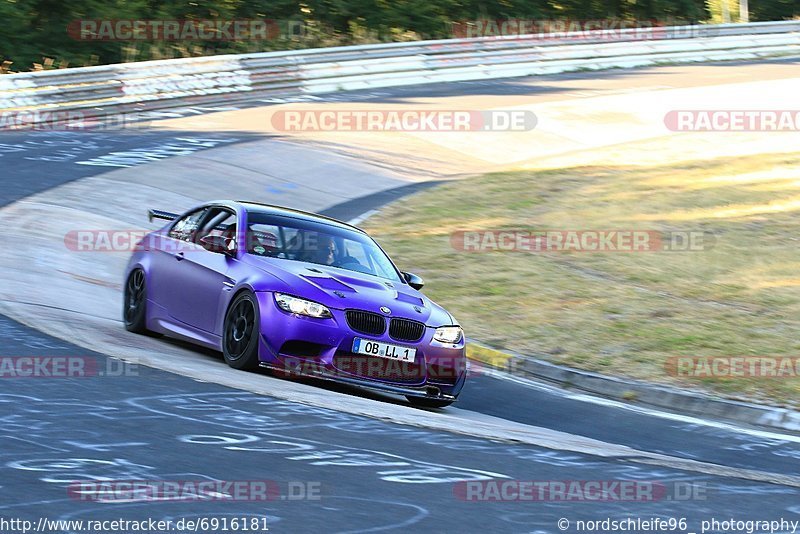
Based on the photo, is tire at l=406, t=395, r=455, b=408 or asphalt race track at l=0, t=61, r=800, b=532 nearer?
asphalt race track at l=0, t=61, r=800, b=532

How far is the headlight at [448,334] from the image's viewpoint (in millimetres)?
9375

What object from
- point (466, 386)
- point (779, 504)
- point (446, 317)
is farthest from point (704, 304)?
point (779, 504)

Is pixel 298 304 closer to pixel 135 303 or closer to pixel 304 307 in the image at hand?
pixel 304 307

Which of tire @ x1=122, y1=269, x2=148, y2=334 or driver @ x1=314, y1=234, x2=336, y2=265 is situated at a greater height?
driver @ x1=314, y1=234, x2=336, y2=265

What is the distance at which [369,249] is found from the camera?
34.7ft

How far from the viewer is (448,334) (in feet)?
31.1

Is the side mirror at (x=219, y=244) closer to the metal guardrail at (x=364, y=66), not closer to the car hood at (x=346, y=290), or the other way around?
the car hood at (x=346, y=290)

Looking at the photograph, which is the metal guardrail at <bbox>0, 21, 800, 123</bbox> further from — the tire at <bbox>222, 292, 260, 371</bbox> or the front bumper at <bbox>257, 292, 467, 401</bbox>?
the front bumper at <bbox>257, 292, 467, 401</bbox>

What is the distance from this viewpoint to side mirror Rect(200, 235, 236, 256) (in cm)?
994

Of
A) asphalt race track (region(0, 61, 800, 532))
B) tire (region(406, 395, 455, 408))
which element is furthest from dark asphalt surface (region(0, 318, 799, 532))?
tire (region(406, 395, 455, 408))

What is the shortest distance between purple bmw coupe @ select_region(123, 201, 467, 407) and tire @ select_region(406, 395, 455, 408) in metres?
0.01

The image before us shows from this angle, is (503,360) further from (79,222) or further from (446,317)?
(79,222)

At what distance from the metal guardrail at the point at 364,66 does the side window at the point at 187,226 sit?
13.8m

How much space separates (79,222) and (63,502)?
37.0 ft
